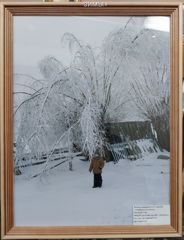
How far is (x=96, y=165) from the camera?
25.1 inches

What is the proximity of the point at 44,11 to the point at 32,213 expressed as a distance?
1.44 feet

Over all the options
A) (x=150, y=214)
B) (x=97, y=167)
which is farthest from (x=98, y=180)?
(x=150, y=214)

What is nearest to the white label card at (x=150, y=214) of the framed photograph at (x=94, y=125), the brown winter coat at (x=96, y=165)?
the framed photograph at (x=94, y=125)

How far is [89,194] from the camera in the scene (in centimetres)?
64

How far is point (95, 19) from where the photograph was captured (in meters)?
0.63

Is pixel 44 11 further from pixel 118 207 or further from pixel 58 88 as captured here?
pixel 118 207

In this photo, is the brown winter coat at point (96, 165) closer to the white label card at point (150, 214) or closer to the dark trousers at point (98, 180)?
the dark trousers at point (98, 180)

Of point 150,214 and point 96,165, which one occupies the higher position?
point 96,165

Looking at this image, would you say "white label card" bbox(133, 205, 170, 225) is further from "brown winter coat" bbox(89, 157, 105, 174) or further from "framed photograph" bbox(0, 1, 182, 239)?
"brown winter coat" bbox(89, 157, 105, 174)

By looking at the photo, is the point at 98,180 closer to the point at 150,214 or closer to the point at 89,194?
the point at 89,194

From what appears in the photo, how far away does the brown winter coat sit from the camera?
2.09 feet

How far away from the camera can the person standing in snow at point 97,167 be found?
638 millimetres

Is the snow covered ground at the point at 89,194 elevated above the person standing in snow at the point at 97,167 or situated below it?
below

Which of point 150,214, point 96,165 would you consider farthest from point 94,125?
point 150,214
